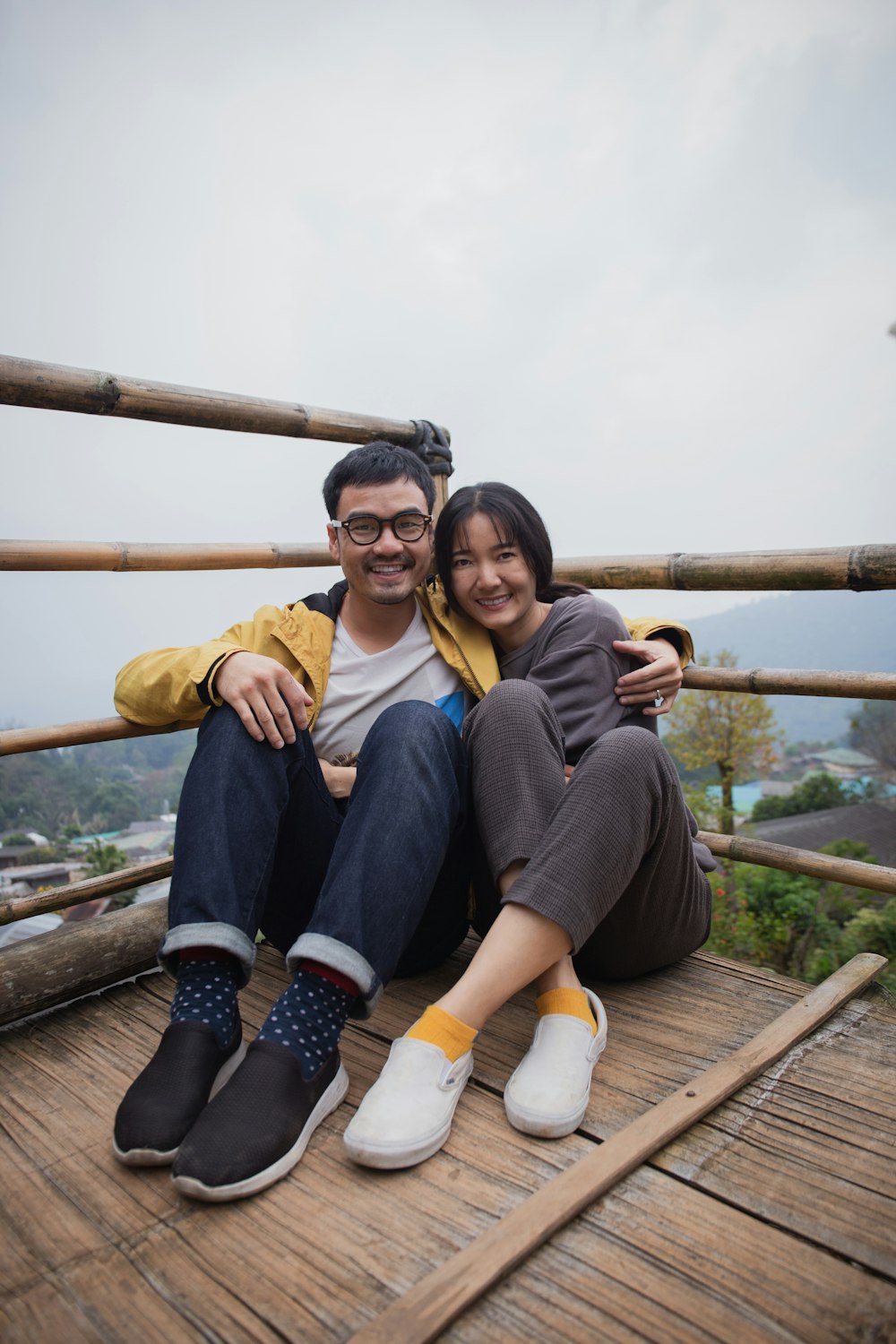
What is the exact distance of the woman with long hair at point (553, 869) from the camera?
98 cm

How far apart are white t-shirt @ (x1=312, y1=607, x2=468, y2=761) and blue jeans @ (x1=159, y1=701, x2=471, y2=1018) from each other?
23 centimetres

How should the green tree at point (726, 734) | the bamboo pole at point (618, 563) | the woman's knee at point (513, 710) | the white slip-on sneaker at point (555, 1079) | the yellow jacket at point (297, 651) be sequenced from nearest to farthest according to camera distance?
the white slip-on sneaker at point (555, 1079) → the woman's knee at point (513, 710) → the yellow jacket at point (297, 651) → the bamboo pole at point (618, 563) → the green tree at point (726, 734)

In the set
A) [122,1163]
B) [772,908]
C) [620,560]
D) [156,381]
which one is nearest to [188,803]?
[122,1163]

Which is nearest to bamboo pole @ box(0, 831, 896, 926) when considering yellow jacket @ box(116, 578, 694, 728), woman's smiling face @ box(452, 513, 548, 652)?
yellow jacket @ box(116, 578, 694, 728)

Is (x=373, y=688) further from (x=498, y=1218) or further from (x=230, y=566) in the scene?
(x=498, y=1218)

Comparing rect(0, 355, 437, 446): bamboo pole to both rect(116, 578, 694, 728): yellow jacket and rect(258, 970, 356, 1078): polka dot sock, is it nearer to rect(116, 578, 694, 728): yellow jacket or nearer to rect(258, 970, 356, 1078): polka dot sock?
rect(116, 578, 694, 728): yellow jacket

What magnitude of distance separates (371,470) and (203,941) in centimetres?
90

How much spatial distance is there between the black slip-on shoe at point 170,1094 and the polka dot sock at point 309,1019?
8 centimetres

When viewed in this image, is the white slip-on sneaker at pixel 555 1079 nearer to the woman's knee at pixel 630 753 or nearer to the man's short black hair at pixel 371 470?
the woman's knee at pixel 630 753

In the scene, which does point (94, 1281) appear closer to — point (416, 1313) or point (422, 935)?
point (416, 1313)

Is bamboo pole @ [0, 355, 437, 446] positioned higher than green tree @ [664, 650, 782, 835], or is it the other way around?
bamboo pole @ [0, 355, 437, 446]

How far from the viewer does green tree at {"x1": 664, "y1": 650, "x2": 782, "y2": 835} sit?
1831 centimetres

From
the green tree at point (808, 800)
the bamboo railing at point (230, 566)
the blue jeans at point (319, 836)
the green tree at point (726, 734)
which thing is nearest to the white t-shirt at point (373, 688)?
the blue jeans at point (319, 836)

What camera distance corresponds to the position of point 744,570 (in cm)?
167
